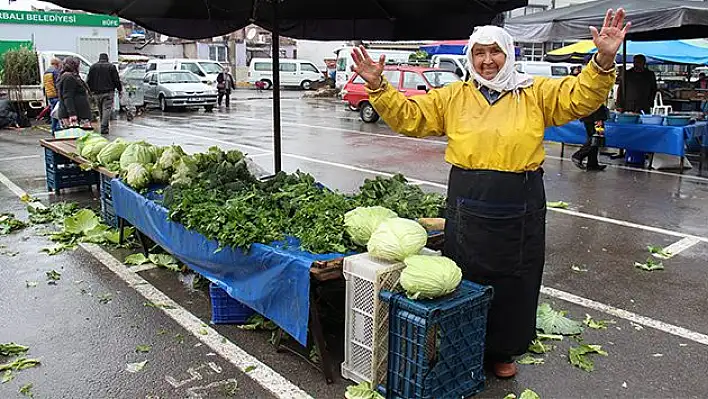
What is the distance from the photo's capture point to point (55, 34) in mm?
22828

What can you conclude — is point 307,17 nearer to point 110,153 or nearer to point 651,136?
point 110,153

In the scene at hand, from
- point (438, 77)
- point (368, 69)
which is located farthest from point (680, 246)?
point (438, 77)

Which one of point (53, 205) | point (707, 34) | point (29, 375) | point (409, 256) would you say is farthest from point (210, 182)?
point (707, 34)

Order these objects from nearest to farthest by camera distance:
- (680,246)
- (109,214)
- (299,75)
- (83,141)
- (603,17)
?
(680,246) → (109,214) → (83,141) → (603,17) → (299,75)

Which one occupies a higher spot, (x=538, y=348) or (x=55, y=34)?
(x=55, y=34)

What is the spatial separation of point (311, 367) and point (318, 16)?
399 cm

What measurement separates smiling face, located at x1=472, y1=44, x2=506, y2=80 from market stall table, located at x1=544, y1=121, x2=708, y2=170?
26.0 feet

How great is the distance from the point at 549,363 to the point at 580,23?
25.2ft

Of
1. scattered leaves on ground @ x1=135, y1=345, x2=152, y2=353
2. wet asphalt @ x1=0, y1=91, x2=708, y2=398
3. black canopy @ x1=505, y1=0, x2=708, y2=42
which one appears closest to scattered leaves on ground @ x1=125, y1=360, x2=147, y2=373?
wet asphalt @ x1=0, y1=91, x2=708, y2=398

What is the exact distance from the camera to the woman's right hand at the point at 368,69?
3352mm

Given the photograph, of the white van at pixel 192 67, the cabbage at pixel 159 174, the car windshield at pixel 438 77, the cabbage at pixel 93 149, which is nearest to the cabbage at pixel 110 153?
the cabbage at pixel 93 149

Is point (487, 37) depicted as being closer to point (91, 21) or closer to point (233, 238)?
point (233, 238)

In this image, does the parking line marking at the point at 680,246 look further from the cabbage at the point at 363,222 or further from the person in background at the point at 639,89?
the person in background at the point at 639,89

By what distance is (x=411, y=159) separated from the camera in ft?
39.0
